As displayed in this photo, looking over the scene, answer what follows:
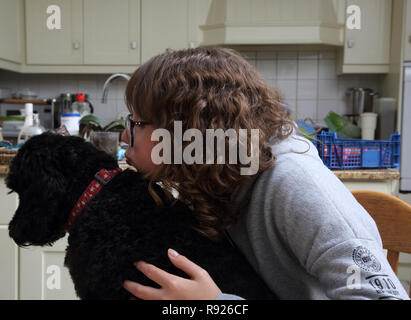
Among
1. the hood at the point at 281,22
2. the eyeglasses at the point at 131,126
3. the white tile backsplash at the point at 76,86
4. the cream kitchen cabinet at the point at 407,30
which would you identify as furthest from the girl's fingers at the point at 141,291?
the white tile backsplash at the point at 76,86

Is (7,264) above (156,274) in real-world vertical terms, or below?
below

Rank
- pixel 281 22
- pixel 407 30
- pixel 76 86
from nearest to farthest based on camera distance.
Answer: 1. pixel 407 30
2. pixel 281 22
3. pixel 76 86

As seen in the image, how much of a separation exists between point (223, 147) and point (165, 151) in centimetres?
10

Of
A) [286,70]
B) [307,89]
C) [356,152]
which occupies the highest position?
[286,70]

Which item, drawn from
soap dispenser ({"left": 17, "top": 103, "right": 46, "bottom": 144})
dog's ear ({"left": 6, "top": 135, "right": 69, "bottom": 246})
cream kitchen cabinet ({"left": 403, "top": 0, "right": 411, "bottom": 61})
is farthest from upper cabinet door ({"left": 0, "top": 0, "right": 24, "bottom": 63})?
cream kitchen cabinet ({"left": 403, "top": 0, "right": 411, "bottom": 61})

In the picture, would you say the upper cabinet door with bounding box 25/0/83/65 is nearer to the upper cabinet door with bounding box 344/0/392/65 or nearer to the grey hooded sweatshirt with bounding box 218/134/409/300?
the upper cabinet door with bounding box 344/0/392/65

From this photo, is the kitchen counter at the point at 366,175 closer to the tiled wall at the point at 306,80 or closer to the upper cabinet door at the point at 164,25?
the tiled wall at the point at 306,80

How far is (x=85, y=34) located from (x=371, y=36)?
1947mm

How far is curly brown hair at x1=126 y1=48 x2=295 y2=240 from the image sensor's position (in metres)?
0.64

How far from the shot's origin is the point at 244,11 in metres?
2.67


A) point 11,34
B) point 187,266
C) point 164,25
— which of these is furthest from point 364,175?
point 11,34

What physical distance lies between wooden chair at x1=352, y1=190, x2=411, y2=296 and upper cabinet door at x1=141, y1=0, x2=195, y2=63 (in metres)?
2.17

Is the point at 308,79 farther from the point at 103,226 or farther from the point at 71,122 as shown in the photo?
the point at 103,226

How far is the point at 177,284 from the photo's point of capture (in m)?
0.60
